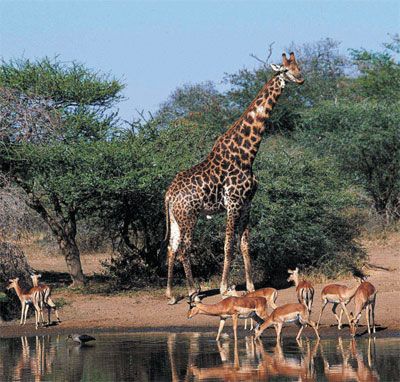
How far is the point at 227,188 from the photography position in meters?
19.5

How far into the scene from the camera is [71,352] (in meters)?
15.4

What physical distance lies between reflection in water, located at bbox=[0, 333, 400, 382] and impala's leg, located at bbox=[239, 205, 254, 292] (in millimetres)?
2926

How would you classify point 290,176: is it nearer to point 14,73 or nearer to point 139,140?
point 139,140

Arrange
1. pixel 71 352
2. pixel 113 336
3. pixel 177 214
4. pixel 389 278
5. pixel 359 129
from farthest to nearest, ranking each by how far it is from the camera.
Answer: pixel 359 129
pixel 389 278
pixel 177 214
pixel 113 336
pixel 71 352

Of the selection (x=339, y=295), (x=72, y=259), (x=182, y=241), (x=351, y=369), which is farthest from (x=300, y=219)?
(x=351, y=369)

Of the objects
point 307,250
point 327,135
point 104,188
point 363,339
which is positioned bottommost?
point 363,339

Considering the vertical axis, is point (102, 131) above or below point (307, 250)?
above

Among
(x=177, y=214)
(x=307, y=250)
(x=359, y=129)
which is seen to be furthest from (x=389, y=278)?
(x=359, y=129)

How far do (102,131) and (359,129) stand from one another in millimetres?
10578

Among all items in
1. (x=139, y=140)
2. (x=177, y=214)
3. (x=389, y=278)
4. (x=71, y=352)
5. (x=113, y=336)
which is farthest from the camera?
(x=139, y=140)

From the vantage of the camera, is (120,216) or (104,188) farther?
(120,216)

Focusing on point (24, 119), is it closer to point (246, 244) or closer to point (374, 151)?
point (246, 244)

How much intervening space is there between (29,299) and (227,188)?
3.94 m

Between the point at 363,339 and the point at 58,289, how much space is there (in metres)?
8.19
